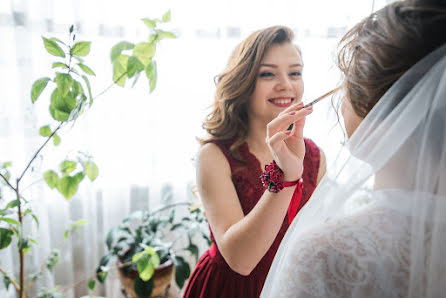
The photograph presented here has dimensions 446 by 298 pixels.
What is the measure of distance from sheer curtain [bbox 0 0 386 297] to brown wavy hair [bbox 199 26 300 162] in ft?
2.01

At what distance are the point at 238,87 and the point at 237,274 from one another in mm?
644

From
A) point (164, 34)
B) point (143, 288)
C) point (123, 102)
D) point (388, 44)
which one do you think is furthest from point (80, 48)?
point (143, 288)

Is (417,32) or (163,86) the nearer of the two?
(417,32)

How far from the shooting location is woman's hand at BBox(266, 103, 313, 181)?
0.79 m

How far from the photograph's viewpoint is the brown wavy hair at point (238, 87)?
1.05m

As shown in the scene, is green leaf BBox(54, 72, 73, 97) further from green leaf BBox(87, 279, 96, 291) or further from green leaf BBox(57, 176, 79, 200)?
green leaf BBox(87, 279, 96, 291)

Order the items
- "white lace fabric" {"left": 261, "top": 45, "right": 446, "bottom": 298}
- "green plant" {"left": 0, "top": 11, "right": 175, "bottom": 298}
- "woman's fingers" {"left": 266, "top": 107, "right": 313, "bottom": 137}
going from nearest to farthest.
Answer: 1. "white lace fabric" {"left": 261, "top": 45, "right": 446, "bottom": 298}
2. "woman's fingers" {"left": 266, "top": 107, "right": 313, "bottom": 137}
3. "green plant" {"left": 0, "top": 11, "right": 175, "bottom": 298}

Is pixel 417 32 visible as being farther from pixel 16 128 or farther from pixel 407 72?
pixel 16 128

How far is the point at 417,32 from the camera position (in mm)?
511

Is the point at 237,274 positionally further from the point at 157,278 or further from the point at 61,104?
the point at 61,104

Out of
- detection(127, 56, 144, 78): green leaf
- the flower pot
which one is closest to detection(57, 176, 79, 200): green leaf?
detection(127, 56, 144, 78): green leaf

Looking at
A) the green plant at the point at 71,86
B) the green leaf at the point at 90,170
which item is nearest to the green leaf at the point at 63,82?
the green plant at the point at 71,86

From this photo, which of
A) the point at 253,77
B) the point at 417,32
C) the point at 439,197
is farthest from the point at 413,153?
the point at 253,77

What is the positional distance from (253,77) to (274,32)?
168 mm
